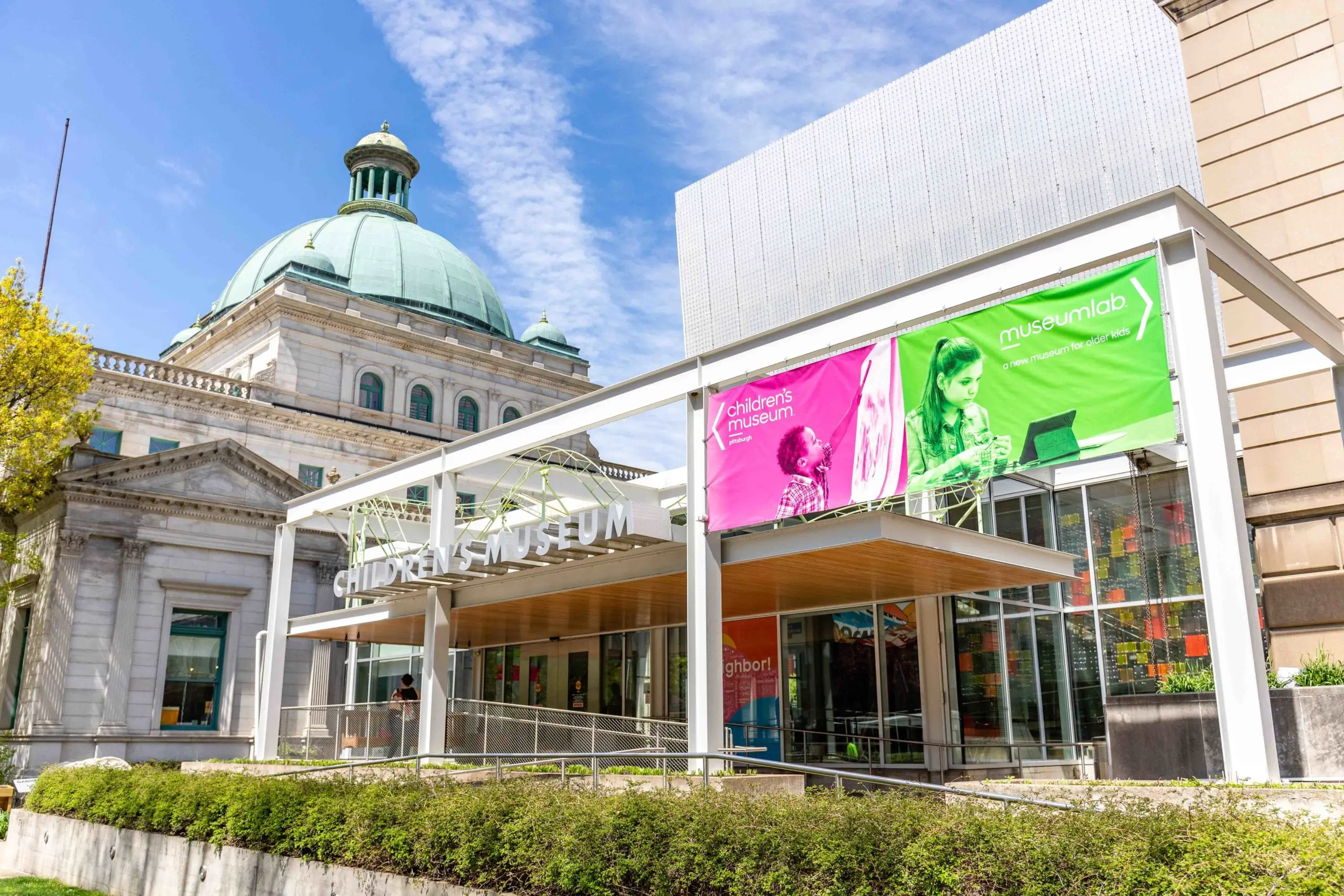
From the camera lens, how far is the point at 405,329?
52125 mm

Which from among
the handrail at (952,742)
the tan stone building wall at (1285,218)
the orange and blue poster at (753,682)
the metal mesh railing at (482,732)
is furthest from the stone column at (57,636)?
the tan stone building wall at (1285,218)

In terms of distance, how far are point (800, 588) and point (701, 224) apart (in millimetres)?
31638

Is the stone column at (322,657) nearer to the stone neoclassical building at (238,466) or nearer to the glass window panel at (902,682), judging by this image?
the stone neoclassical building at (238,466)

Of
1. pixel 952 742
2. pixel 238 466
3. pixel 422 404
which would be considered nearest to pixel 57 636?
pixel 238 466

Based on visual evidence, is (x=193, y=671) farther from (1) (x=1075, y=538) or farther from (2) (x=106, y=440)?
(1) (x=1075, y=538)

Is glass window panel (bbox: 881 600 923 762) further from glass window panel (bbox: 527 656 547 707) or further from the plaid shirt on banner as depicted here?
glass window panel (bbox: 527 656 547 707)

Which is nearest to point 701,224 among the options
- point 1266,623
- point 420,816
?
point 1266,623

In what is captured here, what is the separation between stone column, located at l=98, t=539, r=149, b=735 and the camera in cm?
3078

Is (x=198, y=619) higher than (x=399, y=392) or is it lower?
lower

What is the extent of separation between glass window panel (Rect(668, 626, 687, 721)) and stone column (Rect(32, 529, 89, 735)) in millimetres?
17364

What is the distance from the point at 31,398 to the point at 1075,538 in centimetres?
2747

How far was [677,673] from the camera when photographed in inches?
1011

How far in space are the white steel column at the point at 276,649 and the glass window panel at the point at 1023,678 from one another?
17854 millimetres

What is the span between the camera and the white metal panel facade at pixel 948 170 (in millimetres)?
32969
